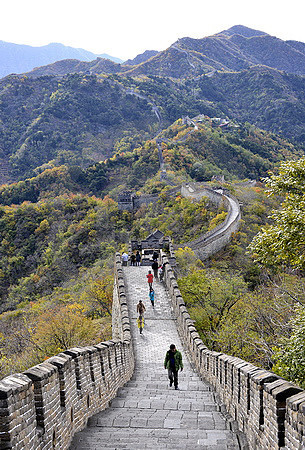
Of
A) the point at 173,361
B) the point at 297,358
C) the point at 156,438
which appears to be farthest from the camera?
the point at 173,361

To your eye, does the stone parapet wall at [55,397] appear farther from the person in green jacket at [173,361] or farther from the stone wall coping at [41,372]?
the person in green jacket at [173,361]

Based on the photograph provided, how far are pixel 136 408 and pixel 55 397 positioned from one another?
3.66 metres

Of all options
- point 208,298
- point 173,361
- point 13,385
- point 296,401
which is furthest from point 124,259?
point 296,401

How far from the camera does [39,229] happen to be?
66875mm

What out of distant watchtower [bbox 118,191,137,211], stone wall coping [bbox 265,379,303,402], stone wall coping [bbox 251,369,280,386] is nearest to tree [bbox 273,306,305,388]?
stone wall coping [bbox 251,369,280,386]

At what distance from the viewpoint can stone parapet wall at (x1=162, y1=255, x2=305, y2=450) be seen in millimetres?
4204

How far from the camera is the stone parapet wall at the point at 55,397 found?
3.97 m

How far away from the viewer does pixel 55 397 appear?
5.27m

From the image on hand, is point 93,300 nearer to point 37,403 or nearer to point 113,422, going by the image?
point 113,422

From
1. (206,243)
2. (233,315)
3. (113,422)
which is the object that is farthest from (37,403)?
(206,243)

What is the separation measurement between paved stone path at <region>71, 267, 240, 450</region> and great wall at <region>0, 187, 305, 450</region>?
0.6 inches

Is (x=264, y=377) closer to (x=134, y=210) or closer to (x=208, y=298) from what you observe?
(x=208, y=298)

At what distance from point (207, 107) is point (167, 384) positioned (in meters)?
171

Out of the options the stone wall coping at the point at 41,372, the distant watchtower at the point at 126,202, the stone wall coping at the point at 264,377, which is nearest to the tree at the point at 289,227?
A: the stone wall coping at the point at 264,377
